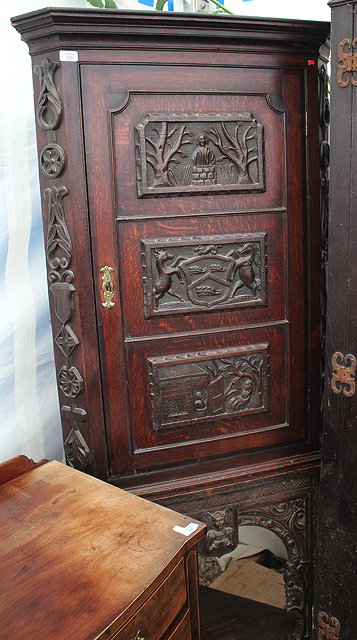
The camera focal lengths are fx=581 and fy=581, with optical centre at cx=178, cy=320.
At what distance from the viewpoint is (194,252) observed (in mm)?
1468

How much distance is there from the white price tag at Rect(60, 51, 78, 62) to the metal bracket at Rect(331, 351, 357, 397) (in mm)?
936

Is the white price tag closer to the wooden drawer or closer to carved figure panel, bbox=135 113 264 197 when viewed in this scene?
carved figure panel, bbox=135 113 264 197

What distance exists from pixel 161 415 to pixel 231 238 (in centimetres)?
49

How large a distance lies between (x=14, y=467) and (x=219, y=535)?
599 millimetres

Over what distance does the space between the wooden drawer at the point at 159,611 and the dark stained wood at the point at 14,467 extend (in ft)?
1.60

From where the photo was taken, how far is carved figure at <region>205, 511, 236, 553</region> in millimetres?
1603

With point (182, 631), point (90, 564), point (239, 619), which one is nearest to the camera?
point (90, 564)

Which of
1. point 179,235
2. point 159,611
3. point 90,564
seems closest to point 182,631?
point 159,611

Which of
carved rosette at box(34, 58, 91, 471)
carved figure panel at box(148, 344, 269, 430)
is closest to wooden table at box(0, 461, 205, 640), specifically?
carved rosette at box(34, 58, 91, 471)

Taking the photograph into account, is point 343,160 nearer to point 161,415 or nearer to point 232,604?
point 161,415

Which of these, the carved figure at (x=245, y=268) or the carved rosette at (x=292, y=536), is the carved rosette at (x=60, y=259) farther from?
the carved rosette at (x=292, y=536)

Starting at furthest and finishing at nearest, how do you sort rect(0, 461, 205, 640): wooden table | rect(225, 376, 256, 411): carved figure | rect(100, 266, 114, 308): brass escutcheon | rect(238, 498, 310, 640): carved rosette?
rect(238, 498, 310, 640): carved rosette, rect(225, 376, 256, 411): carved figure, rect(100, 266, 114, 308): brass escutcheon, rect(0, 461, 205, 640): wooden table

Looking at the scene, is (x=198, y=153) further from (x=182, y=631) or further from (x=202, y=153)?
(x=182, y=631)

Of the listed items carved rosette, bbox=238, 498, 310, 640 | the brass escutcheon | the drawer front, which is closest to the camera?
the drawer front
